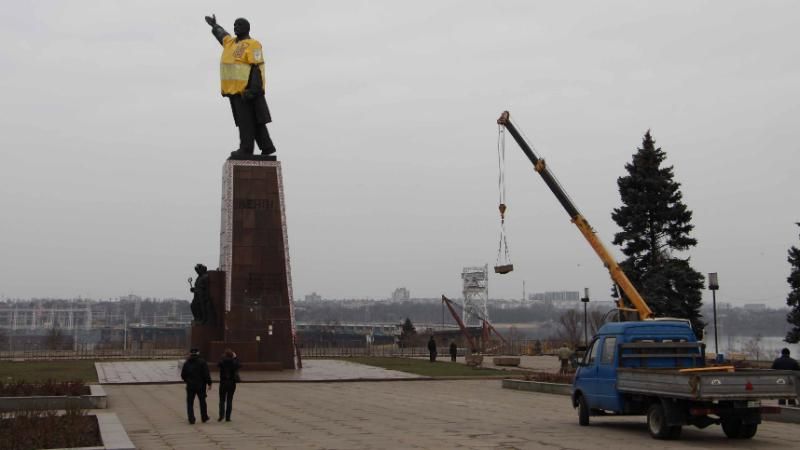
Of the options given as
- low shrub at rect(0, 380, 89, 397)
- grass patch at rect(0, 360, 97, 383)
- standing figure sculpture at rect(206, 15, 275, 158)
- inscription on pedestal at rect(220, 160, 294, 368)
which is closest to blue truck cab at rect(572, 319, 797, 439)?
low shrub at rect(0, 380, 89, 397)

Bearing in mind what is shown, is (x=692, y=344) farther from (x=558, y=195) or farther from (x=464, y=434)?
(x=558, y=195)

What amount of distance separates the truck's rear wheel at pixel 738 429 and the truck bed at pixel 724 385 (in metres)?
0.70

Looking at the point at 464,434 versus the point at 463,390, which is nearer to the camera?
the point at 464,434

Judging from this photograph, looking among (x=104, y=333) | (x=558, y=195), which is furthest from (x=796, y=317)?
(x=104, y=333)

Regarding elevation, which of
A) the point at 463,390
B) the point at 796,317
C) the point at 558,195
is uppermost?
the point at 558,195

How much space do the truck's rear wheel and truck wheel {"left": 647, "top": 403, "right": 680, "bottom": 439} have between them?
93 centimetres

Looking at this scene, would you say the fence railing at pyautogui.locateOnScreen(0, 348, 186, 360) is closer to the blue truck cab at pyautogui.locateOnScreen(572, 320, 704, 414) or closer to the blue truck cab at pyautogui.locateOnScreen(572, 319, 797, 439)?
the blue truck cab at pyautogui.locateOnScreen(572, 320, 704, 414)

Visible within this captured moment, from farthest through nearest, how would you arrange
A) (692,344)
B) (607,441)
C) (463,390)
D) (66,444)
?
1. (463,390)
2. (692,344)
3. (607,441)
4. (66,444)

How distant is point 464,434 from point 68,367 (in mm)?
23311

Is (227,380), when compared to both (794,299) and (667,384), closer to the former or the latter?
(667,384)

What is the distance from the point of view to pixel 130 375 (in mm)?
28266

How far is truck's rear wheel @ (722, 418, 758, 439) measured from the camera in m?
12.8

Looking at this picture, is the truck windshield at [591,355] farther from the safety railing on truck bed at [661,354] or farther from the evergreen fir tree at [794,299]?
the evergreen fir tree at [794,299]

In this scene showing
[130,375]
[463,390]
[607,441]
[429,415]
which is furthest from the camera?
[130,375]
